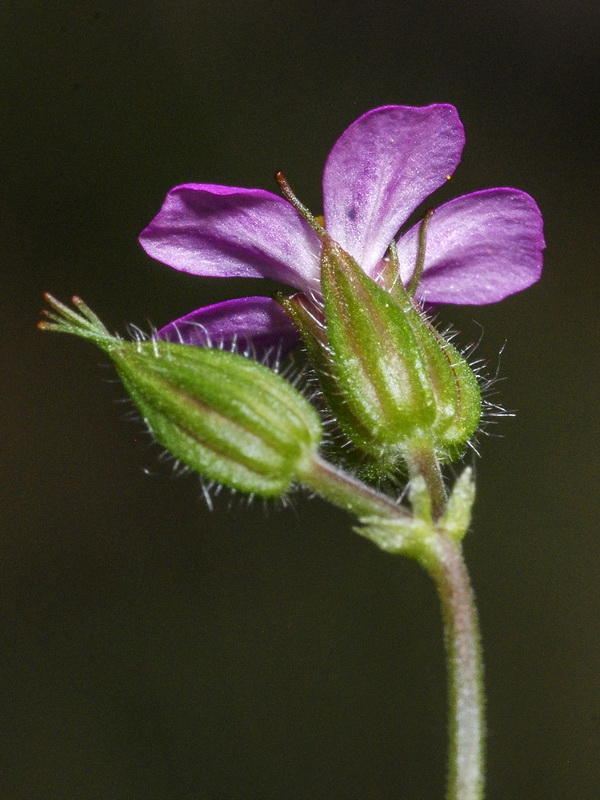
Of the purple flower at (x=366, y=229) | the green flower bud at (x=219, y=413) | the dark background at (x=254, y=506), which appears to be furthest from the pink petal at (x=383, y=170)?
the dark background at (x=254, y=506)

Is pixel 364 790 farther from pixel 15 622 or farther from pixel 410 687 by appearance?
pixel 15 622

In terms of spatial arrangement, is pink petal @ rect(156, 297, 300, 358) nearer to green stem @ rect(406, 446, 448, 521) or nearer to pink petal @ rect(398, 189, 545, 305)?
pink petal @ rect(398, 189, 545, 305)

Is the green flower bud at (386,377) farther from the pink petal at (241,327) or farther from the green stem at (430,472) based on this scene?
the pink petal at (241,327)

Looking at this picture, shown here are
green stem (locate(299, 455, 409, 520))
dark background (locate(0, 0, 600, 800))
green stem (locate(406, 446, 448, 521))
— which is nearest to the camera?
green stem (locate(299, 455, 409, 520))

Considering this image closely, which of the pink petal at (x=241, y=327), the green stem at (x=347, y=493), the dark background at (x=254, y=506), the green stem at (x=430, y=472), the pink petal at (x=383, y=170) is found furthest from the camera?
the dark background at (x=254, y=506)

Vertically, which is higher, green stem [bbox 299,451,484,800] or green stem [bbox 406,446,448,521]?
green stem [bbox 406,446,448,521]

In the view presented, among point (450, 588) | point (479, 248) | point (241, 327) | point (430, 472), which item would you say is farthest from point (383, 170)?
point (450, 588)

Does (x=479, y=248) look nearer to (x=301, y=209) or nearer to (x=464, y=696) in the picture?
(x=301, y=209)

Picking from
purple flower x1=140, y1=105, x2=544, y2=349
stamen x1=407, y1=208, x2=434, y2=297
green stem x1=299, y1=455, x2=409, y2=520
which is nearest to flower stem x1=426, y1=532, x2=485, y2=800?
green stem x1=299, y1=455, x2=409, y2=520
